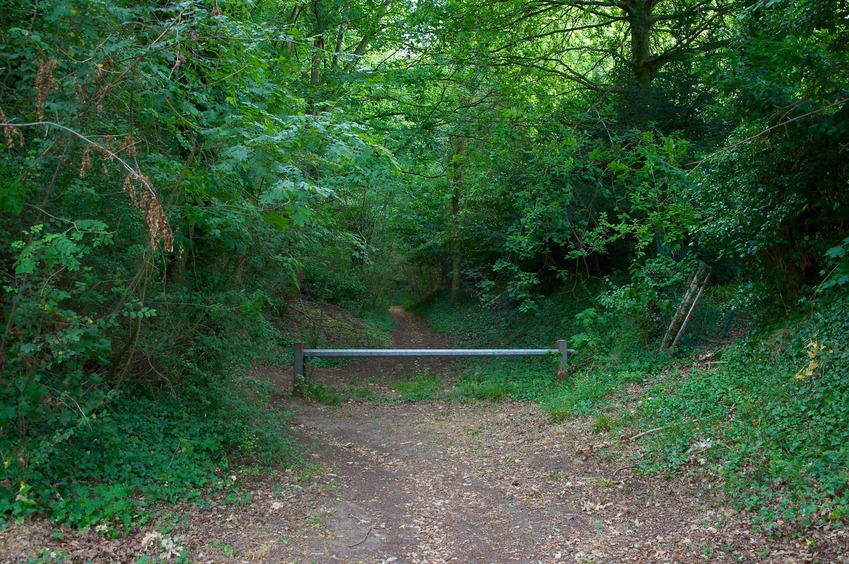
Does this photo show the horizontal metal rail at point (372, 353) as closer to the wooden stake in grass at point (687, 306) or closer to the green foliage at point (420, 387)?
the green foliage at point (420, 387)

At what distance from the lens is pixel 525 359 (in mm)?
12406

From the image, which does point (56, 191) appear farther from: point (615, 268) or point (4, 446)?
point (615, 268)

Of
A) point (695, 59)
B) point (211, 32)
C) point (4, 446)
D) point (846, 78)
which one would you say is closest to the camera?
point (4, 446)

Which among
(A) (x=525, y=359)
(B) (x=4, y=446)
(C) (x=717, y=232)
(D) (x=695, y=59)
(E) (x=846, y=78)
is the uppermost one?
(D) (x=695, y=59)

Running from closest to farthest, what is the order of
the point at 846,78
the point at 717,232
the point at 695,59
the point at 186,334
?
the point at 186,334, the point at 846,78, the point at 717,232, the point at 695,59

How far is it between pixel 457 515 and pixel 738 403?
3.27 meters

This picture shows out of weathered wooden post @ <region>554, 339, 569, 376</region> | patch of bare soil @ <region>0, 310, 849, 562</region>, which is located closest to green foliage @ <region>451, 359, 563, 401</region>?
weathered wooden post @ <region>554, 339, 569, 376</region>

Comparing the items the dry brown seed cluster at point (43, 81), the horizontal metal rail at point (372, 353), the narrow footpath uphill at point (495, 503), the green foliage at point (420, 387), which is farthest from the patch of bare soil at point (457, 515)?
the dry brown seed cluster at point (43, 81)

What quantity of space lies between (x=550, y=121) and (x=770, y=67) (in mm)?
5052

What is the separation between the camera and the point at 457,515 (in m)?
5.57

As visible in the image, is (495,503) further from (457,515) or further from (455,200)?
(455,200)

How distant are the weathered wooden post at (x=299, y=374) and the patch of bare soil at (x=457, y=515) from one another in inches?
74.4

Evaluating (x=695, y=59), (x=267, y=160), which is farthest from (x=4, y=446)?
(x=695, y=59)

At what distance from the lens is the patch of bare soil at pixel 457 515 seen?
14.3ft
